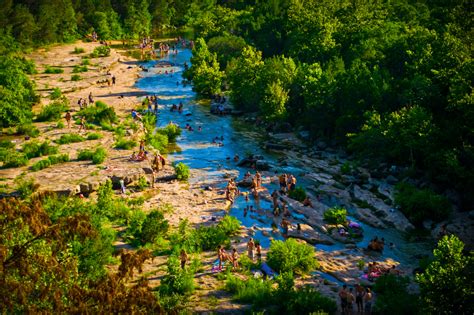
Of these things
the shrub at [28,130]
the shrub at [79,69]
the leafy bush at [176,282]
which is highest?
the shrub at [79,69]

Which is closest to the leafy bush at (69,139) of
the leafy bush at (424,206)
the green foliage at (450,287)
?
the leafy bush at (424,206)

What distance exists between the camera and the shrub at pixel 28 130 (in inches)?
1912

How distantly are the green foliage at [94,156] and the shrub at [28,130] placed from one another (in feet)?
27.2

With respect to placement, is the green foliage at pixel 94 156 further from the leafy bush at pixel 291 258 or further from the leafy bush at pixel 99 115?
the leafy bush at pixel 291 258

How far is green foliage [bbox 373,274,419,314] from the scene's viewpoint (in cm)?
2161

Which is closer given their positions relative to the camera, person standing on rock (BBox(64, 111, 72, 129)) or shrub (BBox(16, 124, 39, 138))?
shrub (BBox(16, 124, 39, 138))

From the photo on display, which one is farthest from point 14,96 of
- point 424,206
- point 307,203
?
point 424,206

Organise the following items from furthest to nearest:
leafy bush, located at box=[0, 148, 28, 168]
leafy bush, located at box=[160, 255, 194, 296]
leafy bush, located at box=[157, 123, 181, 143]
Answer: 1. leafy bush, located at box=[157, 123, 181, 143]
2. leafy bush, located at box=[0, 148, 28, 168]
3. leafy bush, located at box=[160, 255, 194, 296]


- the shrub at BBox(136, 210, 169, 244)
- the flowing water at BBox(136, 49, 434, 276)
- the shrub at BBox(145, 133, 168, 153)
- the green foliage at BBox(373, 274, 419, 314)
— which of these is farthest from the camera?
the shrub at BBox(145, 133, 168, 153)

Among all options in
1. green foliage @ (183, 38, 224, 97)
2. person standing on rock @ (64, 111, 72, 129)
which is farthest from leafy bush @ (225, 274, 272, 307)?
green foliage @ (183, 38, 224, 97)

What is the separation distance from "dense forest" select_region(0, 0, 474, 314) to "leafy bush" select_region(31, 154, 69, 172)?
233 cm

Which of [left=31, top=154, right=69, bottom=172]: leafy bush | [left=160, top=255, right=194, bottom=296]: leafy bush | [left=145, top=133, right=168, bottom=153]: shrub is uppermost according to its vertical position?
[left=31, top=154, right=69, bottom=172]: leafy bush

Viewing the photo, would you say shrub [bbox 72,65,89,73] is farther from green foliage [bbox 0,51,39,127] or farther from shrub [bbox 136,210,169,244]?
shrub [bbox 136,210,169,244]

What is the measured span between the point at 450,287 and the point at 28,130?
42230 mm
